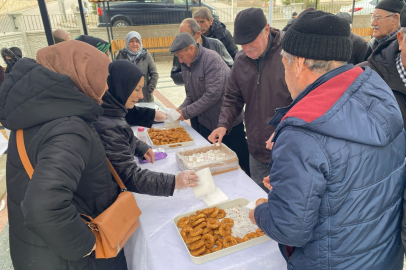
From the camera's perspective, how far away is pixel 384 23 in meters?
3.42


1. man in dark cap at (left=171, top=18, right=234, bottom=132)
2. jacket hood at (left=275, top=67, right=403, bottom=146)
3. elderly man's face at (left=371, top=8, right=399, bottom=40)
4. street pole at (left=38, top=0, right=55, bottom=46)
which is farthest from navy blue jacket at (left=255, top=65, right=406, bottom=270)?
street pole at (left=38, top=0, right=55, bottom=46)

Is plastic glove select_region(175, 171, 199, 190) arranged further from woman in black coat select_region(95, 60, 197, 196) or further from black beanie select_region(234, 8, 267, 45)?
black beanie select_region(234, 8, 267, 45)

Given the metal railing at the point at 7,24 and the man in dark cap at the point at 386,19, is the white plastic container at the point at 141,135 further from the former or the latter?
the metal railing at the point at 7,24

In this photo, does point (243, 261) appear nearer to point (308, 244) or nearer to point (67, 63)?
point (308, 244)

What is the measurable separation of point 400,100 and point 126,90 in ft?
6.44

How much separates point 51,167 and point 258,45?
1.82 metres

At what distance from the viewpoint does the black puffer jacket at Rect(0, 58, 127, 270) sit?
1043 millimetres

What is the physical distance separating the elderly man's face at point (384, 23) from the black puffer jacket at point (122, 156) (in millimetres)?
3371

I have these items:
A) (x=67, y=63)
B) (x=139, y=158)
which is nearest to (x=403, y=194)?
(x=67, y=63)

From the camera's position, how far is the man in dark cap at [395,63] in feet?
6.27

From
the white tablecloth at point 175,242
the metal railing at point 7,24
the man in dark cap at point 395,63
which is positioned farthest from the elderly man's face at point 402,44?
the metal railing at point 7,24

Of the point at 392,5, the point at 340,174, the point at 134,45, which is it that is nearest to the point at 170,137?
the point at 340,174

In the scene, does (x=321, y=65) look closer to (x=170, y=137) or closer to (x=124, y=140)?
(x=124, y=140)

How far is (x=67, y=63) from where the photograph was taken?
1262 millimetres
